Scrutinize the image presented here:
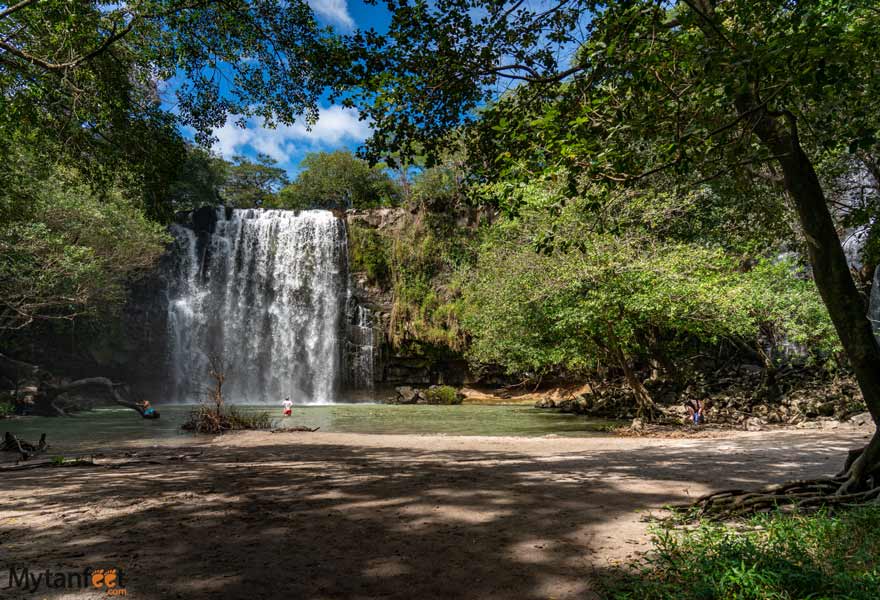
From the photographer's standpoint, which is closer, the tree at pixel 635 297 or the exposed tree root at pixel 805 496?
the exposed tree root at pixel 805 496

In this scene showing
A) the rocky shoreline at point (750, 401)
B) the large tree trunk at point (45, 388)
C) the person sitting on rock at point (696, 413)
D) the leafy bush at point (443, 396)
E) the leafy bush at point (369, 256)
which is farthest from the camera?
the leafy bush at point (369, 256)

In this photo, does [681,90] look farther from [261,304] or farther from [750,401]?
[261,304]

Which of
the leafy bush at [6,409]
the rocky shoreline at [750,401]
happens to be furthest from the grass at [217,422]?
the rocky shoreline at [750,401]

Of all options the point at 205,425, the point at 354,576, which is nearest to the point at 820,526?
the point at 354,576

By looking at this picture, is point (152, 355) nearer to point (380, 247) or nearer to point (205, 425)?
point (380, 247)

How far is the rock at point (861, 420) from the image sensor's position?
13266 mm

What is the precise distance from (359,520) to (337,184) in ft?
162

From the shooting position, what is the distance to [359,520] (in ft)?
15.9

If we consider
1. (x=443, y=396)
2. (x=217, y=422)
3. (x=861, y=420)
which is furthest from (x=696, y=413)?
(x=443, y=396)

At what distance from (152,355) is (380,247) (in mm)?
16581

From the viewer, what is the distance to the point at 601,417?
21.3 meters

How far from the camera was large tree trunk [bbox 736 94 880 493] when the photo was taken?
16.3ft

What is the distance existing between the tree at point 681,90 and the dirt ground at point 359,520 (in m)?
2.70

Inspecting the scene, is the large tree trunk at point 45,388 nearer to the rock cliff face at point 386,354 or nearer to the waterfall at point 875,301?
the rock cliff face at point 386,354
